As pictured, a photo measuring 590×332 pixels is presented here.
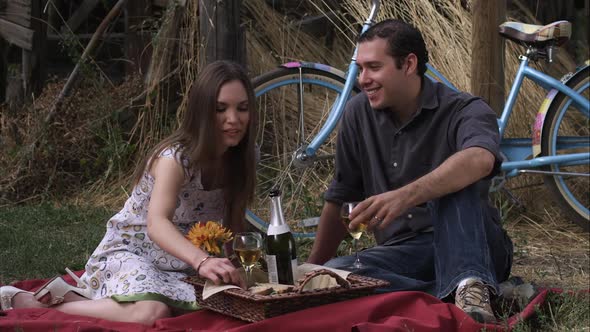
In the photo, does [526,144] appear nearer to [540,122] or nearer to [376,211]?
[540,122]

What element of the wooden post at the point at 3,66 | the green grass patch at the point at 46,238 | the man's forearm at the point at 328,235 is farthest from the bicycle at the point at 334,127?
the wooden post at the point at 3,66

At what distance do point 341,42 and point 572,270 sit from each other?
2664mm

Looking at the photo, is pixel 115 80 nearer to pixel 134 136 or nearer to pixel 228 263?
pixel 134 136

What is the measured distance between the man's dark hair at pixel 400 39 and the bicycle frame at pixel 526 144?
1809 millimetres

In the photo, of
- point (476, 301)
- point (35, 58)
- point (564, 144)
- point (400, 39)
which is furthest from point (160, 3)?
point (476, 301)

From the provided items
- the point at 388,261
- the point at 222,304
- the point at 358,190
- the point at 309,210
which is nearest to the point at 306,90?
the point at 309,210

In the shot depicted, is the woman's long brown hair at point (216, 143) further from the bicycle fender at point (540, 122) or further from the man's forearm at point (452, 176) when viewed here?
the bicycle fender at point (540, 122)

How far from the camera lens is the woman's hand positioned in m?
3.53

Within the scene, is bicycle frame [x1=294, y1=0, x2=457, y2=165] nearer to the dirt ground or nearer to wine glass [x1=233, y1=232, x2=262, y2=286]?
the dirt ground

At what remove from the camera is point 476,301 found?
12.3ft

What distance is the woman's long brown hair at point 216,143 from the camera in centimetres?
396

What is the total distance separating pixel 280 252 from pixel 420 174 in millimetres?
783

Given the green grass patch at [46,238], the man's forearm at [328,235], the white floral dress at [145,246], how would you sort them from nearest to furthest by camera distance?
the white floral dress at [145,246], the man's forearm at [328,235], the green grass patch at [46,238]

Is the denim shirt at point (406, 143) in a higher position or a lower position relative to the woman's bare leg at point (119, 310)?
higher
